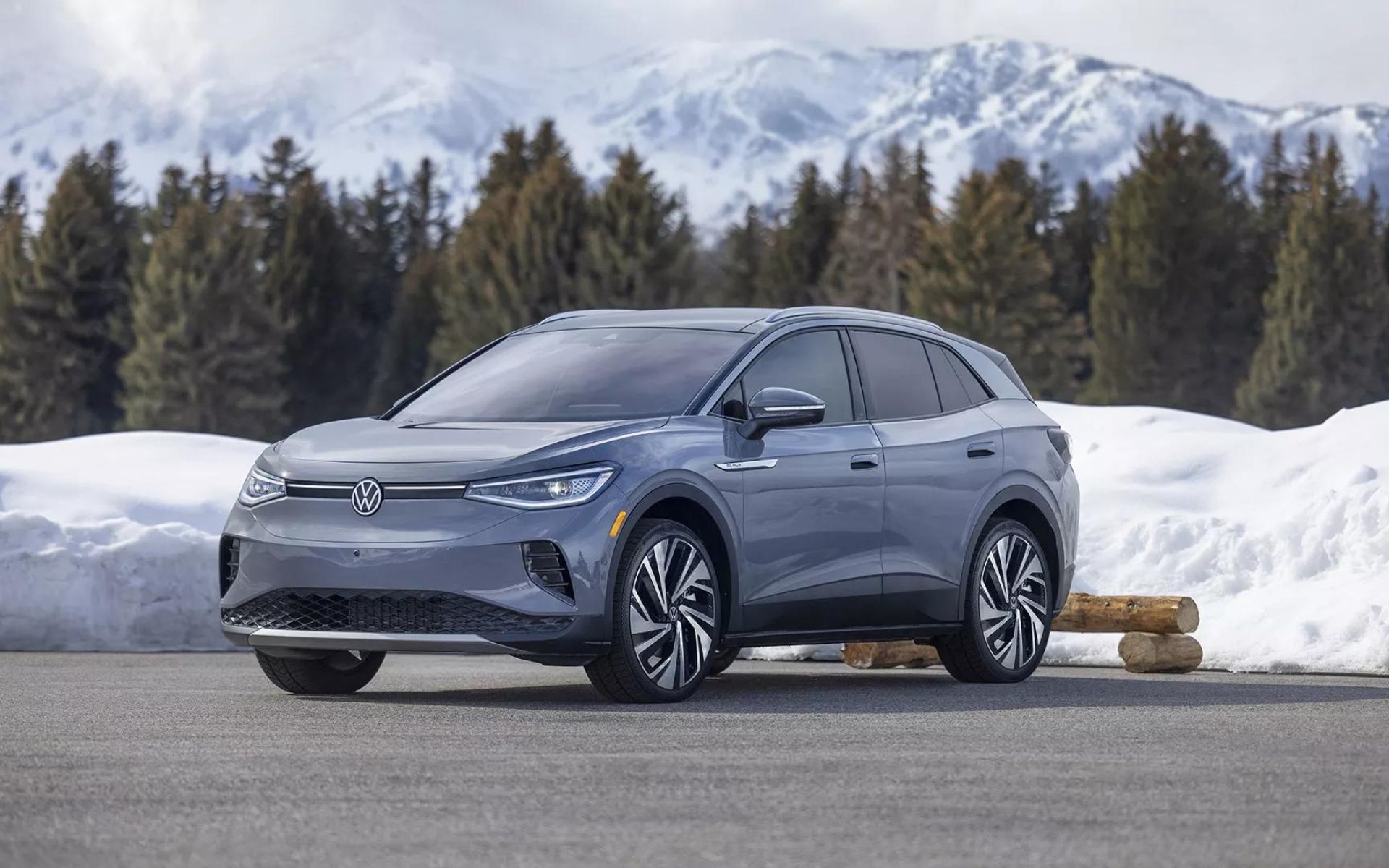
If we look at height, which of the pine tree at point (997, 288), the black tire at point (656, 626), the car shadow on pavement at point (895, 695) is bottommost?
the car shadow on pavement at point (895, 695)

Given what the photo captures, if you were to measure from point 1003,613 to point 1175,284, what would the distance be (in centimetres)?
7262

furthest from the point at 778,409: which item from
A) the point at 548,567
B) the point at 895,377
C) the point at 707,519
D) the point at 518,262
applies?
the point at 518,262

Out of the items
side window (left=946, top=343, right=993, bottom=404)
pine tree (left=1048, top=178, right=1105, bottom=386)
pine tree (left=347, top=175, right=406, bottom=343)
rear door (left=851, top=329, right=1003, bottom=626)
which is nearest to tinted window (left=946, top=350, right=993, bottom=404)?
side window (left=946, top=343, right=993, bottom=404)

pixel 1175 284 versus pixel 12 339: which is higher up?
pixel 1175 284

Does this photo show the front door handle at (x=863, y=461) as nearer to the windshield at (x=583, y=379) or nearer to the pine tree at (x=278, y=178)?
the windshield at (x=583, y=379)

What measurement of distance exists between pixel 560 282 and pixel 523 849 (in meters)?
77.1

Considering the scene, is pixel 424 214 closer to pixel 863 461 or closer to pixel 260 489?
pixel 863 461

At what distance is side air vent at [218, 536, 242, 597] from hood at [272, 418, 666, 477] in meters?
0.42

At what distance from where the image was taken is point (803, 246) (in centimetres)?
9300

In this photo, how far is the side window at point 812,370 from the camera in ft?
35.2

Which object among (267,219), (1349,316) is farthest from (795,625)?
(267,219)

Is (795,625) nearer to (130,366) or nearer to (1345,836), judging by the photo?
(1345,836)

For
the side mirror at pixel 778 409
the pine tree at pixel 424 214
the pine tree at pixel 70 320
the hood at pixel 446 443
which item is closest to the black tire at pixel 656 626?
the hood at pixel 446 443

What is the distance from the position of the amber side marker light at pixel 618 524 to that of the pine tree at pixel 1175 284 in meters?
71.1
